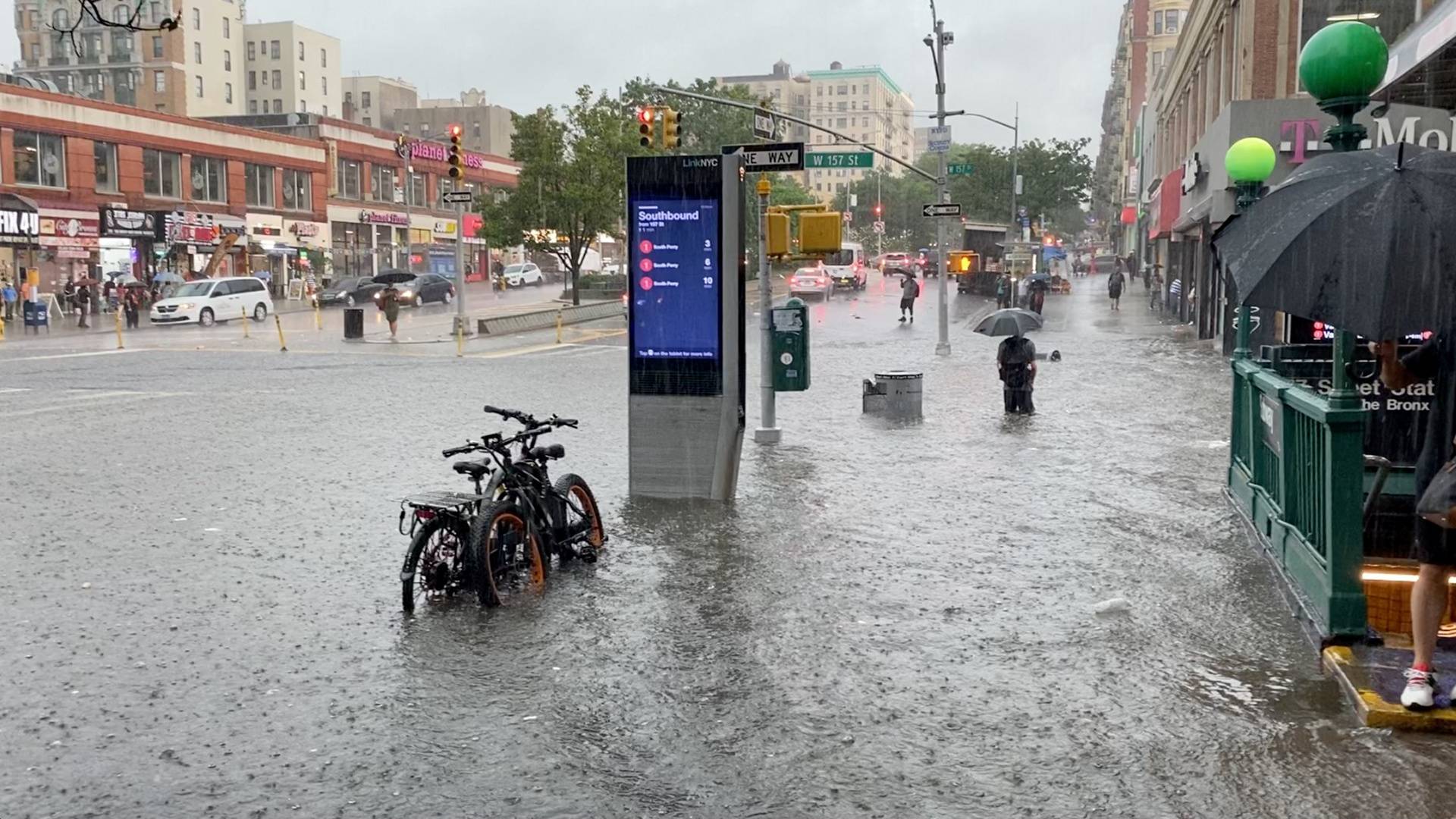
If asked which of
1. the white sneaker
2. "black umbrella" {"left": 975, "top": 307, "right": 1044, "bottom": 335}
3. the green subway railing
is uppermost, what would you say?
"black umbrella" {"left": 975, "top": 307, "right": 1044, "bottom": 335}

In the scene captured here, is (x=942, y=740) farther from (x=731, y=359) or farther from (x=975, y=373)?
(x=975, y=373)

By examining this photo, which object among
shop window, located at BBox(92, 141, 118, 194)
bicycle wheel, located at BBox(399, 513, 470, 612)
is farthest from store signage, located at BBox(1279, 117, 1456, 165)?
shop window, located at BBox(92, 141, 118, 194)

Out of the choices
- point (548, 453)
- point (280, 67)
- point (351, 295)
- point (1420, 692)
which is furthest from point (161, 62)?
point (1420, 692)

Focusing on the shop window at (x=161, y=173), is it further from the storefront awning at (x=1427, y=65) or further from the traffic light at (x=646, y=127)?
the storefront awning at (x=1427, y=65)

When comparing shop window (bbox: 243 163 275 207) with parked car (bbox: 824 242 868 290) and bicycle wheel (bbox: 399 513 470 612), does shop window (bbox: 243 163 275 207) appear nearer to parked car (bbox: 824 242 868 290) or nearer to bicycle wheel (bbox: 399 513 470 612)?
parked car (bbox: 824 242 868 290)

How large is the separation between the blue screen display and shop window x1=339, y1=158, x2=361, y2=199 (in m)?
71.9

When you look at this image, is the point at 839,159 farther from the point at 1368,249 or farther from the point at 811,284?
the point at 811,284

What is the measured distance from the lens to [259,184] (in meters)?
71.1

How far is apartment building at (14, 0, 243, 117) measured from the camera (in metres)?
105

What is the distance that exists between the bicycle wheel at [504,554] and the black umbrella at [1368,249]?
4.40 meters

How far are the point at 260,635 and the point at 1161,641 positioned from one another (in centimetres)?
495

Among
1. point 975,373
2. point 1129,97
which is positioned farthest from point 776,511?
point 1129,97

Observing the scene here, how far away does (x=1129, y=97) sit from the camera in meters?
111

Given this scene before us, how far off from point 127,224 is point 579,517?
56.0 meters
